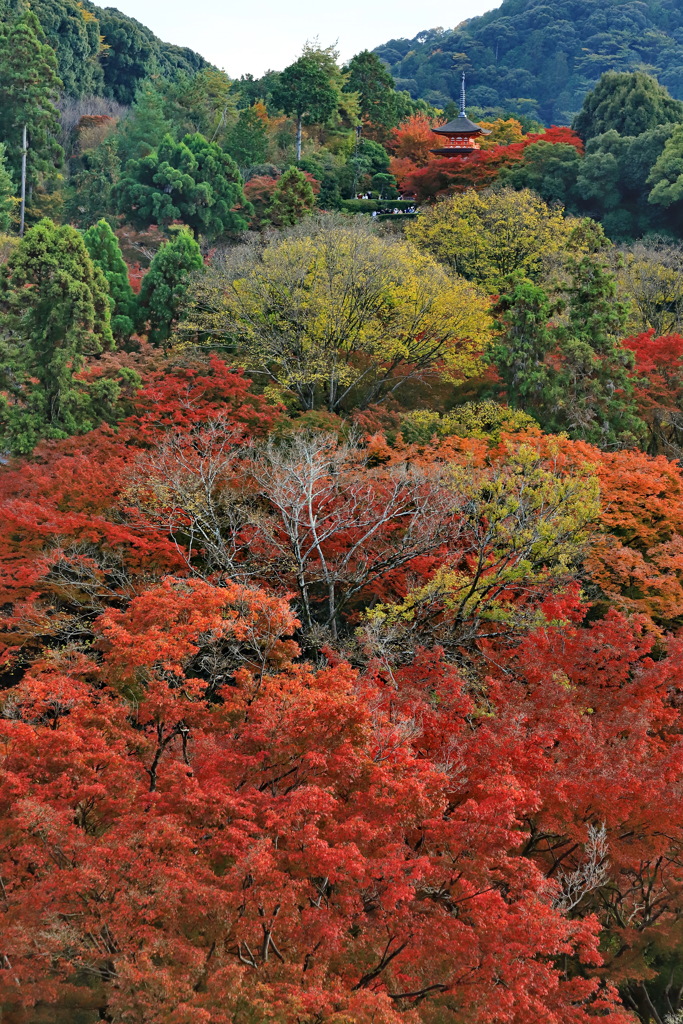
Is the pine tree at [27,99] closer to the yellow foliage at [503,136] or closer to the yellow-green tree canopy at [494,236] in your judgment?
the yellow-green tree canopy at [494,236]

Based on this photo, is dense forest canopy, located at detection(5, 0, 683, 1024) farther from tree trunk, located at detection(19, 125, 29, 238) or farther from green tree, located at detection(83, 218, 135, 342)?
tree trunk, located at detection(19, 125, 29, 238)

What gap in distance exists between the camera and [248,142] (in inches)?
2087

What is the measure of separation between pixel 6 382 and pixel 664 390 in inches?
688

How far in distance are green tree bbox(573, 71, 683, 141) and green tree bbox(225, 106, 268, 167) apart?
58.2 feet

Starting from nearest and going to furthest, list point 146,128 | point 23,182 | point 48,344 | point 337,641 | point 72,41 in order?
point 337,641 < point 48,344 < point 23,182 < point 146,128 < point 72,41

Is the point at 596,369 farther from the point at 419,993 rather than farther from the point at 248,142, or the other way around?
the point at 248,142

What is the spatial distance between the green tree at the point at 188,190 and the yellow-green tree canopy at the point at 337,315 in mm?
17700

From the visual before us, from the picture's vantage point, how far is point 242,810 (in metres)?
9.60

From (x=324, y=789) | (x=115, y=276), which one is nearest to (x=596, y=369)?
(x=115, y=276)

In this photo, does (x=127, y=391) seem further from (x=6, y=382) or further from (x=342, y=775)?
(x=342, y=775)

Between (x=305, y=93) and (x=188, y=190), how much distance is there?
1298 cm

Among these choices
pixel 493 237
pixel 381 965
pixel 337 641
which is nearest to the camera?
pixel 381 965

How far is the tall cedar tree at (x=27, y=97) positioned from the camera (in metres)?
47.2

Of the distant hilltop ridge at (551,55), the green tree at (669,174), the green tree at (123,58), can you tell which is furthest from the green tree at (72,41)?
the distant hilltop ridge at (551,55)
